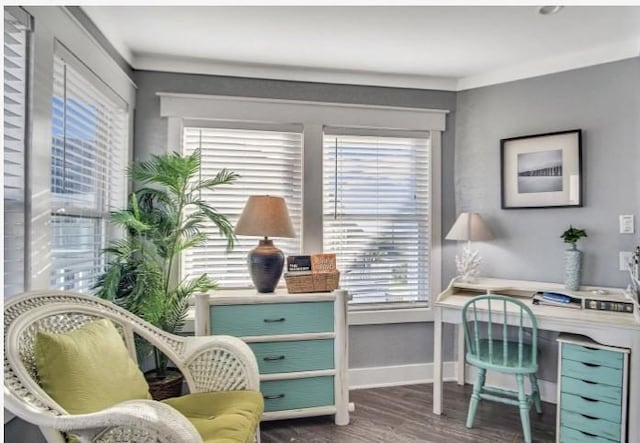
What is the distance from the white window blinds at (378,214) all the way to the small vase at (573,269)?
0.97 metres

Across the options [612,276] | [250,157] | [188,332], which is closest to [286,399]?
[188,332]

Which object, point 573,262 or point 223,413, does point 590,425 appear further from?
point 223,413

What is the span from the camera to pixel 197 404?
5.88 feet

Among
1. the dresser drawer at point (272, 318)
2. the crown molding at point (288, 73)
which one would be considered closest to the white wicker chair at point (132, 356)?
the dresser drawer at point (272, 318)

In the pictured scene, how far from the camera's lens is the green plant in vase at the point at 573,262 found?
9.01ft

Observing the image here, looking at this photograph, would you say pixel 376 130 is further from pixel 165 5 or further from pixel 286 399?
pixel 286 399

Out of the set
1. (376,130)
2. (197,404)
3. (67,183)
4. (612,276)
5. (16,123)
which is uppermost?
(376,130)

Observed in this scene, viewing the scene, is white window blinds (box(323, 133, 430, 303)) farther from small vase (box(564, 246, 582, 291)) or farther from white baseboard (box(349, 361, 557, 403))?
small vase (box(564, 246, 582, 291))

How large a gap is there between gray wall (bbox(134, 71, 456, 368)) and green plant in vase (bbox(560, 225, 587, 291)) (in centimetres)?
83

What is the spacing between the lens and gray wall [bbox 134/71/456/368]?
9.78ft

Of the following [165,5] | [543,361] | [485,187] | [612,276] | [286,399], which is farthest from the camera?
[485,187]

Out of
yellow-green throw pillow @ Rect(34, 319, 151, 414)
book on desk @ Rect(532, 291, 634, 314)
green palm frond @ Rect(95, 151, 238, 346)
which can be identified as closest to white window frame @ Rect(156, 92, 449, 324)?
green palm frond @ Rect(95, 151, 238, 346)

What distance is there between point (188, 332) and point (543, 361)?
2.52m

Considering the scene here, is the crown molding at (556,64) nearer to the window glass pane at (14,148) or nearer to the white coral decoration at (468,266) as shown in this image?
the white coral decoration at (468,266)
